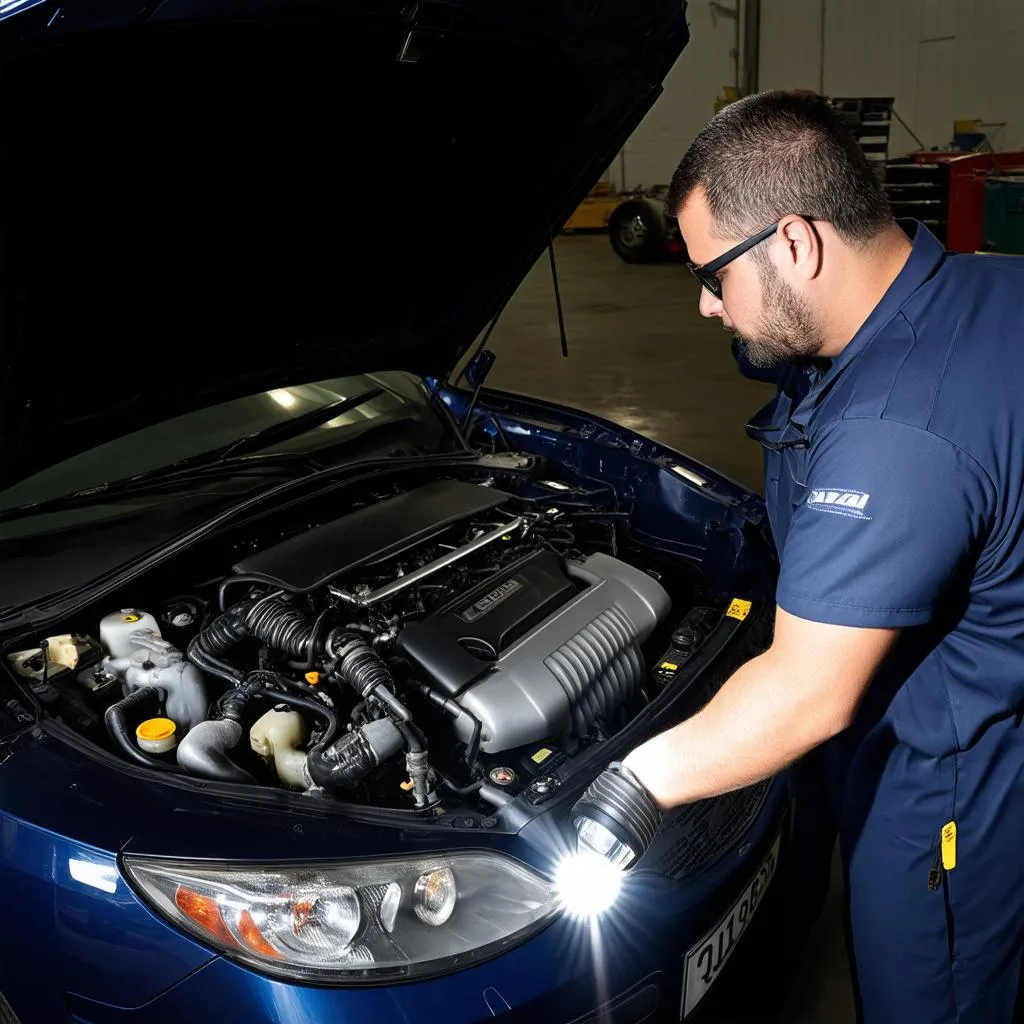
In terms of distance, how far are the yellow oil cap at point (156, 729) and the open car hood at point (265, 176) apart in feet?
1.76

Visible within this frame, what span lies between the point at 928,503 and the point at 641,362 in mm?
5263

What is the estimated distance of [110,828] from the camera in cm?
119

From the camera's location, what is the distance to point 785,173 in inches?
47.6

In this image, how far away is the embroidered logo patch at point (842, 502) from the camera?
1078 millimetres

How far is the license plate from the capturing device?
132 cm

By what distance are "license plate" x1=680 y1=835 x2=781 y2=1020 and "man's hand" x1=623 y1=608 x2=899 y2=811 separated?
0.95 ft

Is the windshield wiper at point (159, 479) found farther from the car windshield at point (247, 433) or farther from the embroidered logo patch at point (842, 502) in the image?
the embroidered logo patch at point (842, 502)

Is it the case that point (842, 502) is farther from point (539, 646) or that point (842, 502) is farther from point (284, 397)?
point (284, 397)

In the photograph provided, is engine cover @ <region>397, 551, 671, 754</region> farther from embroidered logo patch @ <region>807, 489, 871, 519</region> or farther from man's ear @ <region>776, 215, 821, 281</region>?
man's ear @ <region>776, 215, 821, 281</region>

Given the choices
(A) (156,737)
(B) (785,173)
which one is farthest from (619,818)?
(B) (785,173)

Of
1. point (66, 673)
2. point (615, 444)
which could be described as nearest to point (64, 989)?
point (66, 673)

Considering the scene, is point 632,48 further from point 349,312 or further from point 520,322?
point 520,322

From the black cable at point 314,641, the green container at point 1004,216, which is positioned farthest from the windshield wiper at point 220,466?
the green container at point 1004,216

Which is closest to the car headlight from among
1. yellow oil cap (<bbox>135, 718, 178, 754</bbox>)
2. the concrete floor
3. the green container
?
yellow oil cap (<bbox>135, 718, 178, 754</bbox>)
